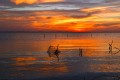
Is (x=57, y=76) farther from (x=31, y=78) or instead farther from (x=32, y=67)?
(x=32, y=67)

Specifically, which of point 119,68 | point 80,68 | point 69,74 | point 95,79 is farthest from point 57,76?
point 119,68

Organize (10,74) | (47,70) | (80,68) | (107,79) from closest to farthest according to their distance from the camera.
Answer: (107,79)
(10,74)
(47,70)
(80,68)

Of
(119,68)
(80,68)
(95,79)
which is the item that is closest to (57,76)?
(95,79)

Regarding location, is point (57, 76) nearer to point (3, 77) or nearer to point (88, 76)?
point (88, 76)

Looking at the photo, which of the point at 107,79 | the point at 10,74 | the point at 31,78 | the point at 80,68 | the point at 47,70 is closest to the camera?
the point at 107,79

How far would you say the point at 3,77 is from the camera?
29328 millimetres

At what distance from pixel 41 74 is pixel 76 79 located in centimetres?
488

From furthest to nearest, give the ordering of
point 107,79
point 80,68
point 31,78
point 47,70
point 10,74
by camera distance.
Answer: point 80,68 < point 47,70 < point 10,74 < point 31,78 < point 107,79

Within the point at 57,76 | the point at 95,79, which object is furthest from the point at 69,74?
the point at 95,79

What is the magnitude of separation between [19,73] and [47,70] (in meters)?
3.91

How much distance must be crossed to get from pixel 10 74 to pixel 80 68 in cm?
994

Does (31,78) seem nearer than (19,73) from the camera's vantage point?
Yes

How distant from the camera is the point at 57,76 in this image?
30.3m

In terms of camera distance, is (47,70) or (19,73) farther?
(47,70)
